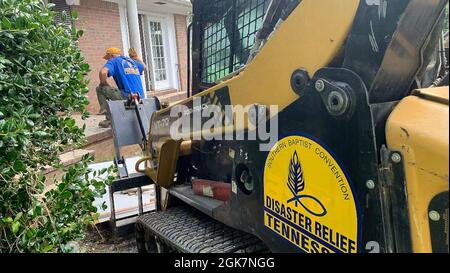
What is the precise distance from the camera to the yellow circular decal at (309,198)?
1.50 m

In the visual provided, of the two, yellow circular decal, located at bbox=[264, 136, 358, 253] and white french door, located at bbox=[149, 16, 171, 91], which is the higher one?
white french door, located at bbox=[149, 16, 171, 91]

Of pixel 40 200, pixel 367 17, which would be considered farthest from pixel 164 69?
pixel 367 17

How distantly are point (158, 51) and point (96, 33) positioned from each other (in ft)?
9.66

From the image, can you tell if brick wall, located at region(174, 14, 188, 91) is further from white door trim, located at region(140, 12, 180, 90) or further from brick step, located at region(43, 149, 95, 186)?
brick step, located at region(43, 149, 95, 186)

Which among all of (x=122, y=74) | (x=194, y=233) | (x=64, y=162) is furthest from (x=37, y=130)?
(x=122, y=74)

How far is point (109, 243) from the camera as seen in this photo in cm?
387

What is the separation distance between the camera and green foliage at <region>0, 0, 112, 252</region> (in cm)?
198

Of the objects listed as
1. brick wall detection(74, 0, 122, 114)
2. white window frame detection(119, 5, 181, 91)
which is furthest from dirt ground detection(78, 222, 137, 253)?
white window frame detection(119, 5, 181, 91)

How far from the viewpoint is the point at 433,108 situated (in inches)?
48.6

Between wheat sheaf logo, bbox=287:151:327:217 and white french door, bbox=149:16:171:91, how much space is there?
409 inches

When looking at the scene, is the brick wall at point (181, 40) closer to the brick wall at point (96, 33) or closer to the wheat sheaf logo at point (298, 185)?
the brick wall at point (96, 33)

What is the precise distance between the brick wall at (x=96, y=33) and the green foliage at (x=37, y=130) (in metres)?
6.37
